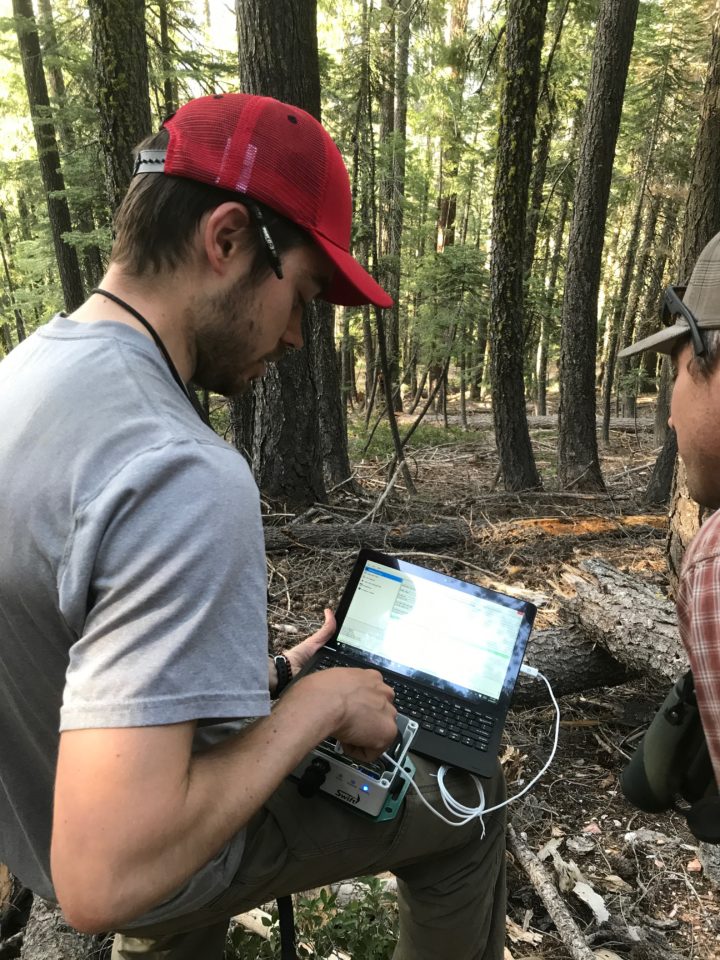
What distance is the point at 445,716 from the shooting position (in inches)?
75.0

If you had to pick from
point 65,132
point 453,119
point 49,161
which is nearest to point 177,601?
point 453,119

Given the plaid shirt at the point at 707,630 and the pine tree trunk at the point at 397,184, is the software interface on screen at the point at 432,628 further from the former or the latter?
the pine tree trunk at the point at 397,184

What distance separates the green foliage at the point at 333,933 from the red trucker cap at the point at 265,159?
2017 mm

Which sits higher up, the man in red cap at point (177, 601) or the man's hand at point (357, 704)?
the man in red cap at point (177, 601)

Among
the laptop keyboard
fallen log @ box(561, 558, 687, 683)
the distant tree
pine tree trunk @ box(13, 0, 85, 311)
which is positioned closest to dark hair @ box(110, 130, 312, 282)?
the laptop keyboard

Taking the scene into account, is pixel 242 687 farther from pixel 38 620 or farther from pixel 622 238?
pixel 622 238

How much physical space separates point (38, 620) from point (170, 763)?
1.28 ft

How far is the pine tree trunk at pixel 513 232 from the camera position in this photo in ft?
21.4

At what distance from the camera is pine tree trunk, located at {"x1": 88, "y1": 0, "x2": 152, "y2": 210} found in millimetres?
5324

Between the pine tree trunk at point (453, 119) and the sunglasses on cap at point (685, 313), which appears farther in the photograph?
the pine tree trunk at point (453, 119)

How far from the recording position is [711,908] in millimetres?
2332

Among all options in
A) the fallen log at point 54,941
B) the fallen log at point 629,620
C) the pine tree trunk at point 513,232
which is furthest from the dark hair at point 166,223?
the pine tree trunk at point 513,232

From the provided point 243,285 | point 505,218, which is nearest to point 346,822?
point 243,285

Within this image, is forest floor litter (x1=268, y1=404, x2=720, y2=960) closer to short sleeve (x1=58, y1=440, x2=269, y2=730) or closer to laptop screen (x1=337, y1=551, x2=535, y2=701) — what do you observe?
laptop screen (x1=337, y1=551, x2=535, y2=701)
